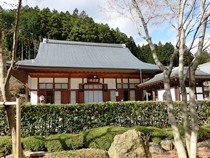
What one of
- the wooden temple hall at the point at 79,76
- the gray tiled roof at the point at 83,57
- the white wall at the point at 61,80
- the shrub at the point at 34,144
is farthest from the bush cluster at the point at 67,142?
the white wall at the point at 61,80

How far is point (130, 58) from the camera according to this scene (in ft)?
59.9

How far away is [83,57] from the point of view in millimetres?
16797

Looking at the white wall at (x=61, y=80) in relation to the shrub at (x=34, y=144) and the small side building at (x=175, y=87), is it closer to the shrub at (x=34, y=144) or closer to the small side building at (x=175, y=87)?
the small side building at (x=175, y=87)

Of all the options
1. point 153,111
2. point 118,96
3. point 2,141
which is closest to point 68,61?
point 118,96

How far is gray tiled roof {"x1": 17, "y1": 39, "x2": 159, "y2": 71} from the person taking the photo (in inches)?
574

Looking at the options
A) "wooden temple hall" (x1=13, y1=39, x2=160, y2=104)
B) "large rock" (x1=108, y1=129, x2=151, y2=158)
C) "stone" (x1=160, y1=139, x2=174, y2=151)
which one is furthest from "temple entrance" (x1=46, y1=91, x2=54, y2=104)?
"large rock" (x1=108, y1=129, x2=151, y2=158)

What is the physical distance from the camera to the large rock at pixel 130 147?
4543 millimetres

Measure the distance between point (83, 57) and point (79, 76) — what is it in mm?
2133

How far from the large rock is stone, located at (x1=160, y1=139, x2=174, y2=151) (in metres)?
1.81

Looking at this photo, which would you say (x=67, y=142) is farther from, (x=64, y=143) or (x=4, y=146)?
(x=4, y=146)

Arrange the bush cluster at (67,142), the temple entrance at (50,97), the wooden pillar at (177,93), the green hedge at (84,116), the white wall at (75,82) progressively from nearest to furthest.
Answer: the bush cluster at (67,142) < the green hedge at (84,116) < the wooden pillar at (177,93) < the temple entrance at (50,97) < the white wall at (75,82)

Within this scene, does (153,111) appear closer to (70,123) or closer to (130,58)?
(70,123)

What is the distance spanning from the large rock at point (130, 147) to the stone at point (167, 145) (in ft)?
5.93

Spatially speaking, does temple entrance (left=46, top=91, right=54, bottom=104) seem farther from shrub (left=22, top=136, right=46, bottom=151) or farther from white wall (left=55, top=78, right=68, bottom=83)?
shrub (left=22, top=136, right=46, bottom=151)
